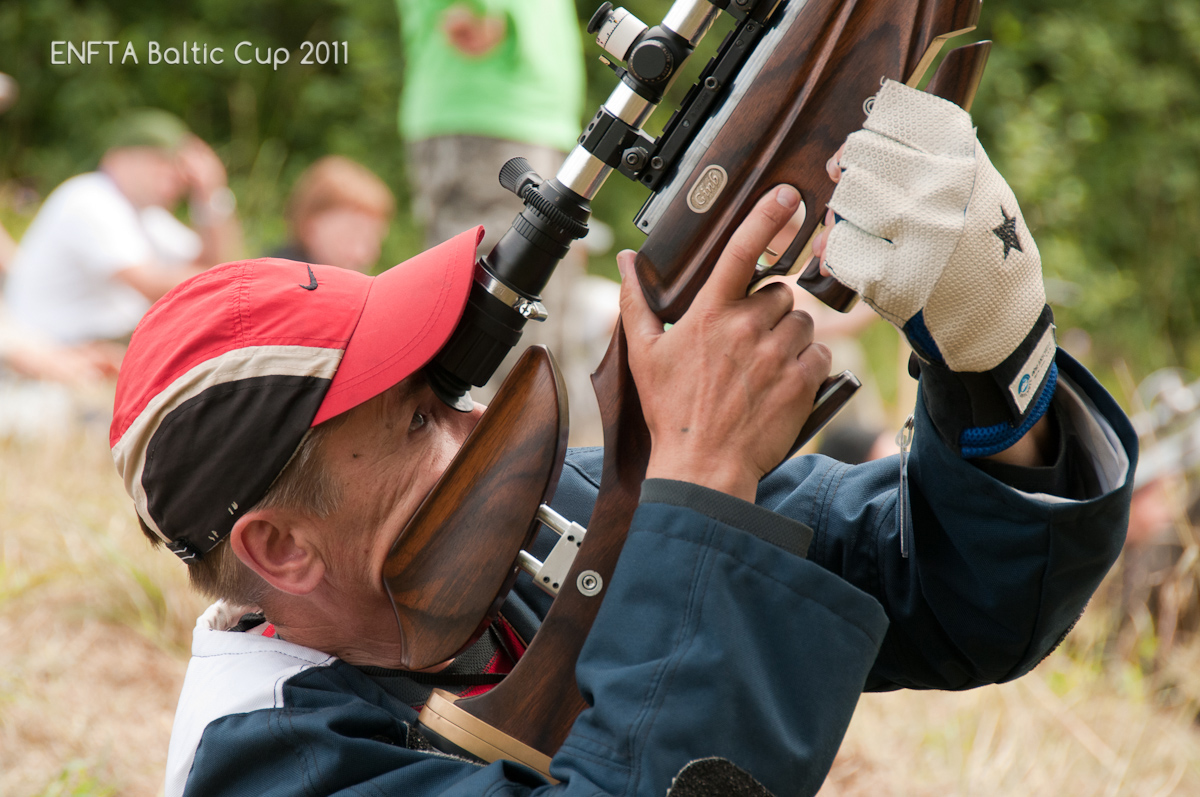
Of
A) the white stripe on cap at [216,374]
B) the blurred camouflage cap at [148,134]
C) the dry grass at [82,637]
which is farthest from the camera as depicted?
the blurred camouflage cap at [148,134]

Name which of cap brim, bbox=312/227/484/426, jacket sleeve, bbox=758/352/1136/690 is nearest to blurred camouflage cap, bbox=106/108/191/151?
cap brim, bbox=312/227/484/426

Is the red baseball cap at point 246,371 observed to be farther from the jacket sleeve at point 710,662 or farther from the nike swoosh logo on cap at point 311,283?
the jacket sleeve at point 710,662

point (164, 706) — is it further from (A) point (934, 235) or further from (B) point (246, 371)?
(A) point (934, 235)

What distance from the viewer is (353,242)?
526 centimetres

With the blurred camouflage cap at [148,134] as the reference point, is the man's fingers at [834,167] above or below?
above

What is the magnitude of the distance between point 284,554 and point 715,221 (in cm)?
78

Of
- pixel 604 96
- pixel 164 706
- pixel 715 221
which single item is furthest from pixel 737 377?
pixel 604 96

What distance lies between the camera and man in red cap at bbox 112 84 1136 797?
3.53ft

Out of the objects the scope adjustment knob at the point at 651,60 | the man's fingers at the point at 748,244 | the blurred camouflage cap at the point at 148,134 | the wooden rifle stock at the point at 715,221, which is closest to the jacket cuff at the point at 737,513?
the wooden rifle stock at the point at 715,221

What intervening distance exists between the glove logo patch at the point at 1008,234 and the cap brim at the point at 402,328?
687 mm

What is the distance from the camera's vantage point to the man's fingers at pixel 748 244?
1.14m

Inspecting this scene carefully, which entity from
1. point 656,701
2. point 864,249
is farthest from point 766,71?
point 656,701

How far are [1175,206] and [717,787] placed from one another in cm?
1026

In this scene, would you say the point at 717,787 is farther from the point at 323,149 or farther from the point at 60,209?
the point at 323,149
